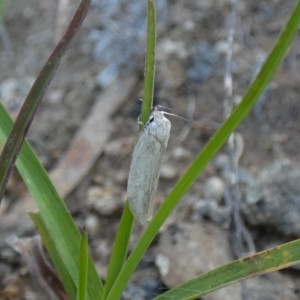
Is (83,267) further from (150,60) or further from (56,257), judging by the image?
(150,60)

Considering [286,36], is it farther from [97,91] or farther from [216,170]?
[97,91]

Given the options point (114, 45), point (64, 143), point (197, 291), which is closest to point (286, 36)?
point (197, 291)

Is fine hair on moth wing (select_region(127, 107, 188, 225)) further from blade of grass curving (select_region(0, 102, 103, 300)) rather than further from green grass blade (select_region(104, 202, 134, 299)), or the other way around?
blade of grass curving (select_region(0, 102, 103, 300))

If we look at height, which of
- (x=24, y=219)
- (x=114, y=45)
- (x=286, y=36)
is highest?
(x=114, y=45)

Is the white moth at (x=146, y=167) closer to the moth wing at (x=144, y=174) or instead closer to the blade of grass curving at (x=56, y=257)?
the moth wing at (x=144, y=174)

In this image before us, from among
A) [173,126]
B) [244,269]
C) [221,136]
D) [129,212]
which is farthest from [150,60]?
[173,126]

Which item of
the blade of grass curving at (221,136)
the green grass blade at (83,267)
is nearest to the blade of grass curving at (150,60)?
the blade of grass curving at (221,136)
